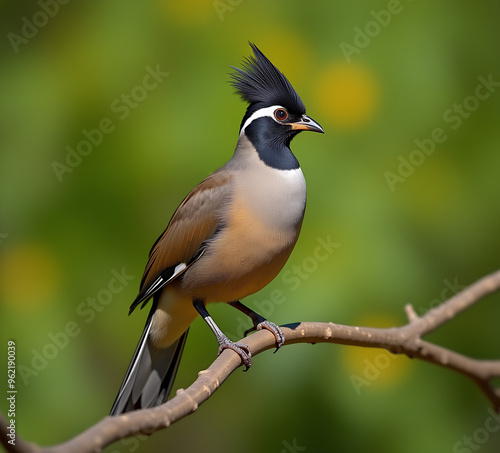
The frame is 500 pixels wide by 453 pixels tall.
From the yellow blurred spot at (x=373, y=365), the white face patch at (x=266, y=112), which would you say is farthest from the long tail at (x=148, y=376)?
the white face patch at (x=266, y=112)

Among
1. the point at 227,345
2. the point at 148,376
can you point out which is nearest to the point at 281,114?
the point at 227,345

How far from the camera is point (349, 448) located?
374cm

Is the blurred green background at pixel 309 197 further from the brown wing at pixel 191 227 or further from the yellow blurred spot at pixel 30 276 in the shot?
the brown wing at pixel 191 227

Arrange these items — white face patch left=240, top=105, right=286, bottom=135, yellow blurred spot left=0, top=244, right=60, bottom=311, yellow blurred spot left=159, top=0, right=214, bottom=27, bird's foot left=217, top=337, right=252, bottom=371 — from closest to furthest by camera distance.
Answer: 1. bird's foot left=217, top=337, right=252, bottom=371
2. white face patch left=240, top=105, right=286, bottom=135
3. yellow blurred spot left=0, top=244, right=60, bottom=311
4. yellow blurred spot left=159, top=0, right=214, bottom=27

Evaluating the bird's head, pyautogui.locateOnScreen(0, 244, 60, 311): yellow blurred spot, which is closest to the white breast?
the bird's head

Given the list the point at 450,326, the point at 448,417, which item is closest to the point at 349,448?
the point at 448,417

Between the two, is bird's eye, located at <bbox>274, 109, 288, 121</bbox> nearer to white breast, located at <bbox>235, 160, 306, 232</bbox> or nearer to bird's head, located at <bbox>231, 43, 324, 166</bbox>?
bird's head, located at <bbox>231, 43, 324, 166</bbox>

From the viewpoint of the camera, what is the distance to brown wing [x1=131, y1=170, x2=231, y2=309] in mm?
3293

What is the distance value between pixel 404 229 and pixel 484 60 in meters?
1.25

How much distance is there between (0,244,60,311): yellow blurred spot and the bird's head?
129 cm

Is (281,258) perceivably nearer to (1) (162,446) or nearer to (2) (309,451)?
(2) (309,451)

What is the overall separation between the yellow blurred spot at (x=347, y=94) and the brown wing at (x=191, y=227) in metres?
1.13

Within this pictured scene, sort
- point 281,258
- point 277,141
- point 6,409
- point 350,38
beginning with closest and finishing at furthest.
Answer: point 281,258
point 277,141
point 6,409
point 350,38

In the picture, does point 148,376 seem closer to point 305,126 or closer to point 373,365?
point 373,365
